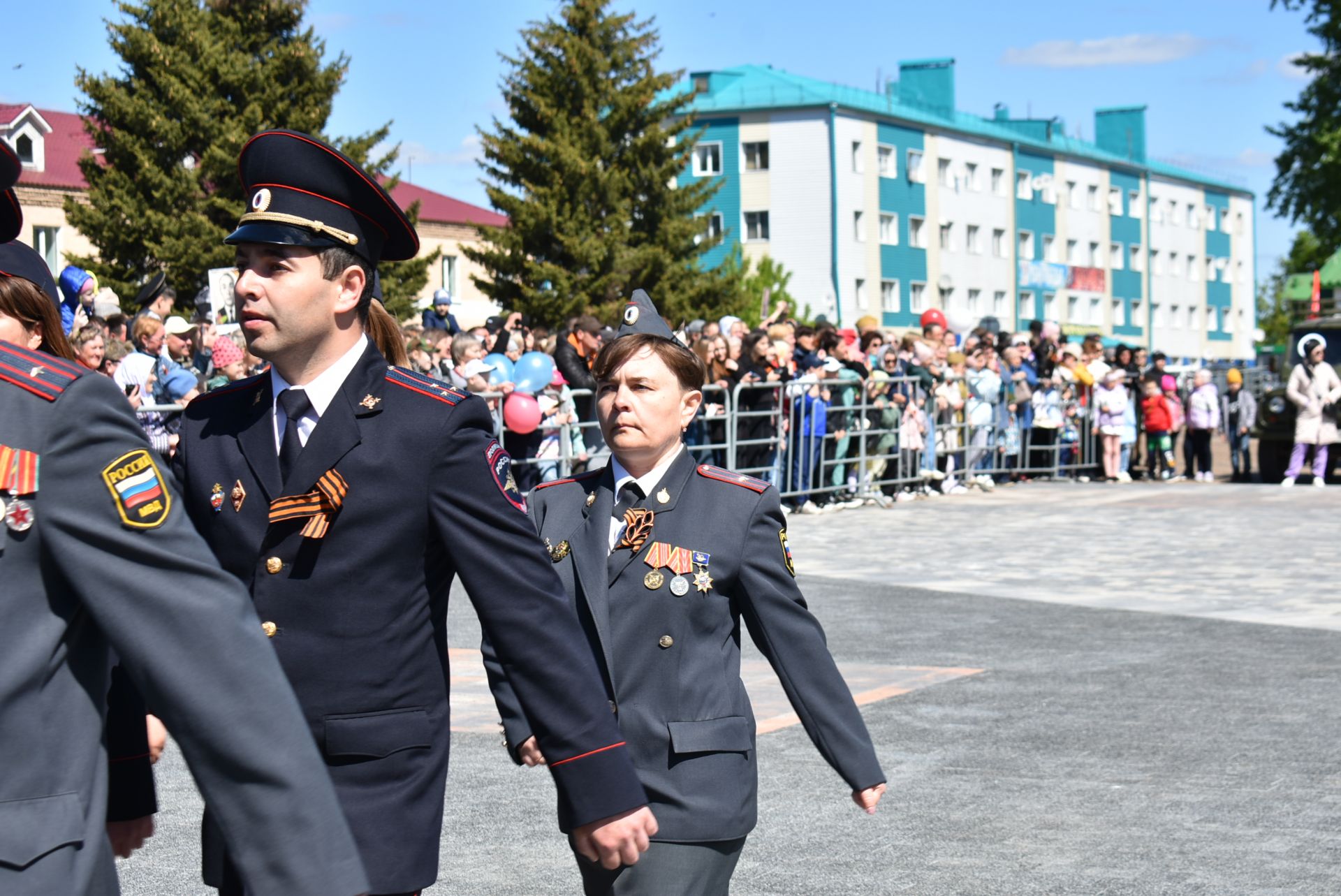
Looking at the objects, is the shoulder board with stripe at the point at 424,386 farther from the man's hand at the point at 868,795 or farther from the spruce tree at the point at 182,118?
the spruce tree at the point at 182,118

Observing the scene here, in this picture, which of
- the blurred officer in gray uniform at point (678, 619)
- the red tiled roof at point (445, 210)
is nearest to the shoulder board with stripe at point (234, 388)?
the blurred officer in gray uniform at point (678, 619)

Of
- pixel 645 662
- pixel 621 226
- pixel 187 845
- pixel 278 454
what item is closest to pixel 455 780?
pixel 187 845

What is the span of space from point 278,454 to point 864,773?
5.00ft

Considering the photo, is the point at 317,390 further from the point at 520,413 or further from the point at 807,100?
the point at 807,100

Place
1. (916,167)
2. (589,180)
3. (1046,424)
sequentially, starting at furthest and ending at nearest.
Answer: (916,167)
(589,180)
(1046,424)

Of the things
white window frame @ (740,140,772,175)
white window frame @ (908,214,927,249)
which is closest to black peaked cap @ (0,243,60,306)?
white window frame @ (740,140,772,175)

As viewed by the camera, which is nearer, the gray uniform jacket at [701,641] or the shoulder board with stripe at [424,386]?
the shoulder board with stripe at [424,386]

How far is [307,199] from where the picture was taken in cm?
319

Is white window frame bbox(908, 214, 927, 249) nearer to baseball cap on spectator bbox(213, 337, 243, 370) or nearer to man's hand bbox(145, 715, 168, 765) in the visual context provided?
baseball cap on spectator bbox(213, 337, 243, 370)

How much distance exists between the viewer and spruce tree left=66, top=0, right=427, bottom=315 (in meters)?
38.9

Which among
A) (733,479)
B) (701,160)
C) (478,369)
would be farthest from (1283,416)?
(701,160)

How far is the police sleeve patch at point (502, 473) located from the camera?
3.15 metres

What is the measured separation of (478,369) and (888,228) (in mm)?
61654

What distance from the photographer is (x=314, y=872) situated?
2.16 meters
